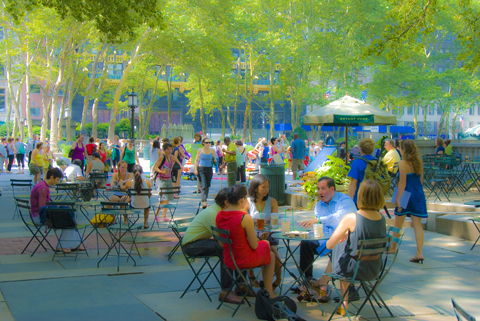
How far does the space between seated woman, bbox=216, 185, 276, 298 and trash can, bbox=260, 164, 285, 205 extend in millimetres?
7363

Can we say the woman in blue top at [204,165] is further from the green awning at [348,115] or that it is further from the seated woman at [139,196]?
the seated woman at [139,196]

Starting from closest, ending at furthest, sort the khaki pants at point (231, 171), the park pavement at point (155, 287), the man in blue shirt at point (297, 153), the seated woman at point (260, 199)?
the park pavement at point (155, 287), the seated woman at point (260, 199), the khaki pants at point (231, 171), the man in blue shirt at point (297, 153)

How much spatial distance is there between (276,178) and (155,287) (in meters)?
7.15

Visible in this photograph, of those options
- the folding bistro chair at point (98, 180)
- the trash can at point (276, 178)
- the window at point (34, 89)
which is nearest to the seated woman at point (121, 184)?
the folding bistro chair at point (98, 180)

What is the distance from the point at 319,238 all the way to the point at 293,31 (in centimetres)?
4016

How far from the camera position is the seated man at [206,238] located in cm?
545

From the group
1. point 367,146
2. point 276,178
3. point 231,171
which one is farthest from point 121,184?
point 231,171

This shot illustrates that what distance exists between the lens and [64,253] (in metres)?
7.53

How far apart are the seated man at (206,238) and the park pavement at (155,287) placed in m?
0.31

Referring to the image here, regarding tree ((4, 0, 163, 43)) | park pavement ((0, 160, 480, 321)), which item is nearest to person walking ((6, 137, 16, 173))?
tree ((4, 0, 163, 43))

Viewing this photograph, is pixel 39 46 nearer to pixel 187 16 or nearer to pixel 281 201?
pixel 187 16

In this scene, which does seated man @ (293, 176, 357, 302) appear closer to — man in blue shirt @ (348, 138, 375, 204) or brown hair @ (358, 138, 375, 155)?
man in blue shirt @ (348, 138, 375, 204)

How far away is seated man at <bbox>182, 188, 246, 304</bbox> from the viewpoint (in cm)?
545

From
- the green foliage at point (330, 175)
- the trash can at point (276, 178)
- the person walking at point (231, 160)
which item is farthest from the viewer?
the person walking at point (231, 160)
